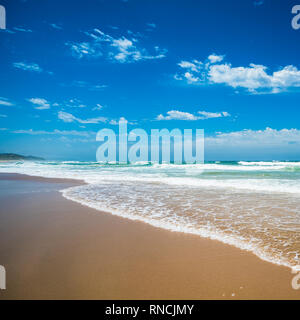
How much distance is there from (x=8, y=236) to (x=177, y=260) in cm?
310

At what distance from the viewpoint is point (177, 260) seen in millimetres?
2924

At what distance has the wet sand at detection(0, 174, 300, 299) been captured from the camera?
7.40ft

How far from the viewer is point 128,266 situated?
2.78m

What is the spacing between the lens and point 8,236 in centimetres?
381

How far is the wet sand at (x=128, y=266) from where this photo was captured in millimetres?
2256

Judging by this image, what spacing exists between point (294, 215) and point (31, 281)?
18.0 feet

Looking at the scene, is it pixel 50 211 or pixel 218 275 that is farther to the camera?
pixel 50 211

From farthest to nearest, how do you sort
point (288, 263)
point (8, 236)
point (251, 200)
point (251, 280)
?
point (251, 200), point (8, 236), point (288, 263), point (251, 280)

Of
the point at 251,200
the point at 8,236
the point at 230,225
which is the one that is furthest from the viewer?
the point at 251,200
